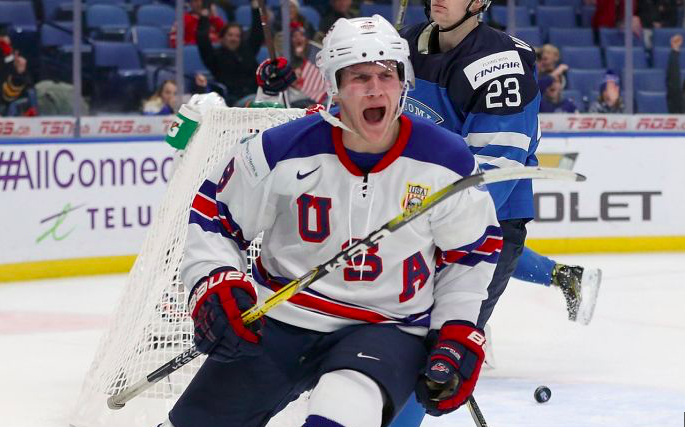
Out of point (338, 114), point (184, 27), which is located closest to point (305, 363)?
point (338, 114)

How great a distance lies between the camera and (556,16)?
773 cm

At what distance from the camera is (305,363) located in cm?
216

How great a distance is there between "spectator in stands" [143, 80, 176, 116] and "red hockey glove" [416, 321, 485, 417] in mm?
4544

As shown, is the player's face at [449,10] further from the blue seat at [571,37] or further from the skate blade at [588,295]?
the blue seat at [571,37]

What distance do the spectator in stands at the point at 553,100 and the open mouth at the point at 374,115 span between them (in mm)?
5068

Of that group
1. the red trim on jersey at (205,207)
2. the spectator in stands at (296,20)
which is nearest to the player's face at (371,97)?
the red trim on jersey at (205,207)

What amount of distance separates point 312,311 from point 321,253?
3.8 inches

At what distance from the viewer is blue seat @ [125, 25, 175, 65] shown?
6672 millimetres

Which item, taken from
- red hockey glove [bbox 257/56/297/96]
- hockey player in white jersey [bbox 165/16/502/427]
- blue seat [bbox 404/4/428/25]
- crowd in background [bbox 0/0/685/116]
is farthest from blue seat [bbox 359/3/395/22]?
hockey player in white jersey [bbox 165/16/502/427]

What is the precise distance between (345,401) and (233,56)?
4996 millimetres

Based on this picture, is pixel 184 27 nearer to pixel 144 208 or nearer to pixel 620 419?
pixel 144 208

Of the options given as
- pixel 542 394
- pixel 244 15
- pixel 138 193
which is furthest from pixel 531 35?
pixel 542 394

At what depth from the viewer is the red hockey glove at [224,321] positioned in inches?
81.5

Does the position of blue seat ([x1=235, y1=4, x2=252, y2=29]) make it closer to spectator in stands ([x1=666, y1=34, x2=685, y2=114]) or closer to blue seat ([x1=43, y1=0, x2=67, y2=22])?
blue seat ([x1=43, y1=0, x2=67, y2=22])
